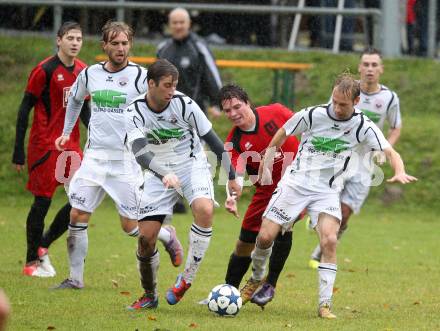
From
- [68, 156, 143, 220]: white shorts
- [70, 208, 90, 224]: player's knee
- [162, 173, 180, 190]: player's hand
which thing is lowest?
[70, 208, 90, 224]: player's knee

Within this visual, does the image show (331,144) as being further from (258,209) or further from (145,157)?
(145,157)

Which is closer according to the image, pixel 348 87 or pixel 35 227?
pixel 348 87

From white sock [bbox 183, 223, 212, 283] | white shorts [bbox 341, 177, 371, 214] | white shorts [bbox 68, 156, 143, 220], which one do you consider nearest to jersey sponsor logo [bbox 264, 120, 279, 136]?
white sock [bbox 183, 223, 212, 283]

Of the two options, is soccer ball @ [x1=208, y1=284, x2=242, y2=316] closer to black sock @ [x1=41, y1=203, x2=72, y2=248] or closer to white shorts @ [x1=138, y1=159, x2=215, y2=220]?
white shorts @ [x1=138, y1=159, x2=215, y2=220]

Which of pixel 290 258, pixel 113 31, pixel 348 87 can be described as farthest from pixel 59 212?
pixel 348 87

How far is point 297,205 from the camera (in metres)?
8.29

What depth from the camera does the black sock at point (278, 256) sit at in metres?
8.94

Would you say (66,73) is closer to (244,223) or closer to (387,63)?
(244,223)

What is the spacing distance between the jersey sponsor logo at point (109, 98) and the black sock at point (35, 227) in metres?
1.54

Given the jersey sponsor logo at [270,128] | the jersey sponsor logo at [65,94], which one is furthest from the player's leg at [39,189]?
the jersey sponsor logo at [270,128]

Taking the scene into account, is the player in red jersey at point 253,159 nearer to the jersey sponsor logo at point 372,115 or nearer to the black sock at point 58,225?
the black sock at point 58,225

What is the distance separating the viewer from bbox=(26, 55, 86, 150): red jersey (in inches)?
398

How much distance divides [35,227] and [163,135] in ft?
7.92

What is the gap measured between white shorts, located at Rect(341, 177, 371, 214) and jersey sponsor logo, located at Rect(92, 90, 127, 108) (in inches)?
126
